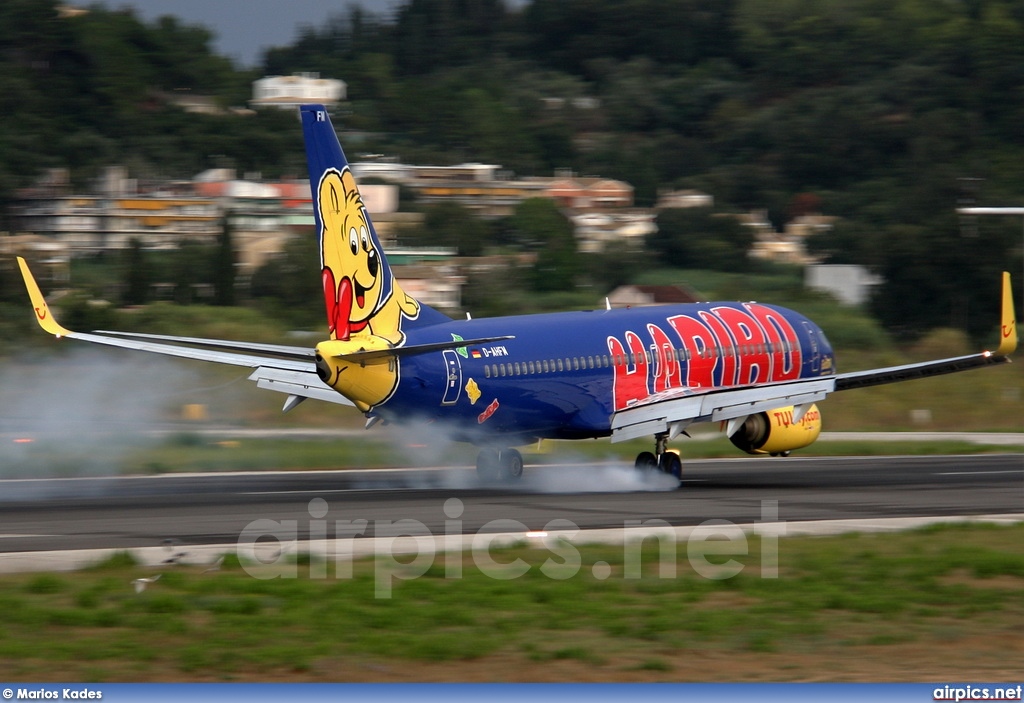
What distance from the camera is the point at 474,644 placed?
15.1 m

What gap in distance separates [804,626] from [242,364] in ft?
62.4

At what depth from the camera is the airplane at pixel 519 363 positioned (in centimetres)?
2950

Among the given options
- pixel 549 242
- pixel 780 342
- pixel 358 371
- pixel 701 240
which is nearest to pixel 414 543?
pixel 358 371

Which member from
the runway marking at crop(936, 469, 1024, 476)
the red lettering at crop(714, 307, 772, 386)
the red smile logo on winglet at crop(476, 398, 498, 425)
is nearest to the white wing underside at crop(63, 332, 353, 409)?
the red smile logo on winglet at crop(476, 398, 498, 425)

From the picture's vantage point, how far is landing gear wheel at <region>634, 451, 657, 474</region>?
33906 millimetres

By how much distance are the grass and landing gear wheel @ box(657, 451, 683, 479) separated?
13708 mm

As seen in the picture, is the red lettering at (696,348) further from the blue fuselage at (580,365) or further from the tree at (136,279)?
the tree at (136,279)

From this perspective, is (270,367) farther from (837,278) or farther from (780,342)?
(837,278)

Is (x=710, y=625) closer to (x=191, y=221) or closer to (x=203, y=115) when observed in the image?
(x=191, y=221)

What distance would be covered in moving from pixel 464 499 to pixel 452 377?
268cm

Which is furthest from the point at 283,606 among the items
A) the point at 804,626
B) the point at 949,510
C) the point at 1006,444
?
the point at 1006,444

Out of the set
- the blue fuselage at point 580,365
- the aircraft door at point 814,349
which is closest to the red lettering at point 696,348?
the blue fuselage at point 580,365

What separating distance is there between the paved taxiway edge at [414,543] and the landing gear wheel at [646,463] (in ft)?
30.0

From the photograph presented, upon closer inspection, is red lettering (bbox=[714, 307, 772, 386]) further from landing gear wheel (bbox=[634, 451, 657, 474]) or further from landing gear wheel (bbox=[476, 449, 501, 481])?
landing gear wheel (bbox=[476, 449, 501, 481])
